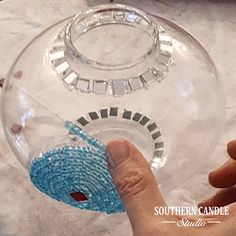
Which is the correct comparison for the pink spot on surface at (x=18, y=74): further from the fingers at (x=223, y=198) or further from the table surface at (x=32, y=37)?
the fingers at (x=223, y=198)

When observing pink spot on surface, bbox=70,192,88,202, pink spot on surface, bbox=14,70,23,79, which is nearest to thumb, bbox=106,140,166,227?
pink spot on surface, bbox=70,192,88,202

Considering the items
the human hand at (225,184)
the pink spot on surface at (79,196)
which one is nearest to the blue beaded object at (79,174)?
the pink spot on surface at (79,196)

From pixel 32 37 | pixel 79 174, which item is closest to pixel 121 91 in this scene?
pixel 79 174

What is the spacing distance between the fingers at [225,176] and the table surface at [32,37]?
4cm

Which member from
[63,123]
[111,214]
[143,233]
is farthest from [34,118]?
[143,233]

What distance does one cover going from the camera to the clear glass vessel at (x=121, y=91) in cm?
64

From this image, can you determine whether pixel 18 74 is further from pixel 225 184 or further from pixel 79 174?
pixel 225 184

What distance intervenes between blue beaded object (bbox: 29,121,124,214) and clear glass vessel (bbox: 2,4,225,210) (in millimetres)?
14

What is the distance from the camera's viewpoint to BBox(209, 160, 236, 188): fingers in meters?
0.63

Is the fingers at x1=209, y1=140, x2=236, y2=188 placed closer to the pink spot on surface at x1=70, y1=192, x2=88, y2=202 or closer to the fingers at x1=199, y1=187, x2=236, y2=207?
the fingers at x1=199, y1=187, x2=236, y2=207

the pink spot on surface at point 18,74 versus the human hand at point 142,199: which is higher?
the human hand at point 142,199

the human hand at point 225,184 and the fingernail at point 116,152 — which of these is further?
the human hand at point 225,184

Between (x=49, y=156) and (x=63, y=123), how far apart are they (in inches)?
2.7

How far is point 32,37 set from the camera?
86cm
